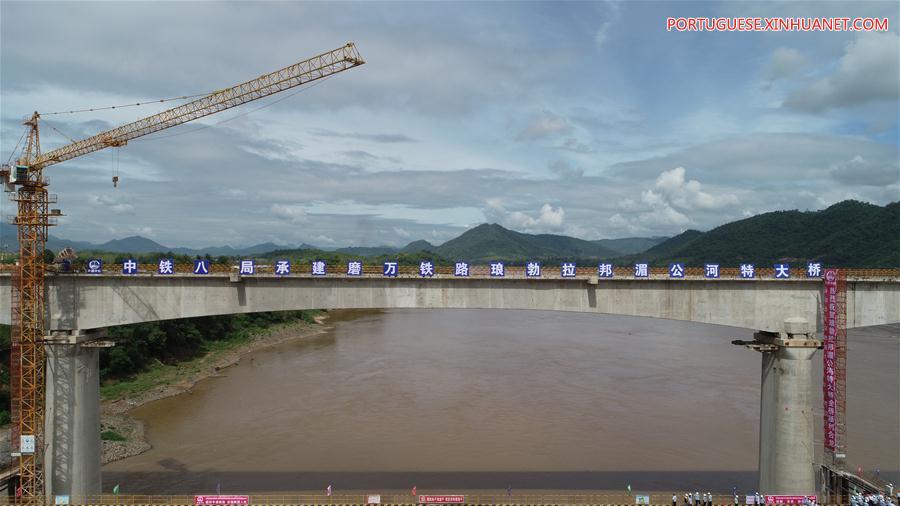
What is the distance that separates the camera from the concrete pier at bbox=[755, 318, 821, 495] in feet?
58.3

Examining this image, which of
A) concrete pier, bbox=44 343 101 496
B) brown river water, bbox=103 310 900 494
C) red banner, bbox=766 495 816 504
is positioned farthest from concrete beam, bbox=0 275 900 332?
brown river water, bbox=103 310 900 494

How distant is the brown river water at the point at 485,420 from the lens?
23.3 metres

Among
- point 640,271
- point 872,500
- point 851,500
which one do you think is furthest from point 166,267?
point 872,500

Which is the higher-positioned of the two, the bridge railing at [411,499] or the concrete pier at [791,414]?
the concrete pier at [791,414]

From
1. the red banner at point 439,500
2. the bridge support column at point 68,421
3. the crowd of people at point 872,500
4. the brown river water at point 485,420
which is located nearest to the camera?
the crowd of people at point 872,500

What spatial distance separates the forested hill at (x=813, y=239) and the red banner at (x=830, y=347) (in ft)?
233

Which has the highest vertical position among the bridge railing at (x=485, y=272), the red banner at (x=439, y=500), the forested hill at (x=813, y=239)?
the forested hill at (x=813, y=239)

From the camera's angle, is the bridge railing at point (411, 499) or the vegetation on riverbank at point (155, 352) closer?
the bridge railing at point (411, 499)

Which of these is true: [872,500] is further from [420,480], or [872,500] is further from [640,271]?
[420,480]

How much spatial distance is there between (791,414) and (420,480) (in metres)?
14.1

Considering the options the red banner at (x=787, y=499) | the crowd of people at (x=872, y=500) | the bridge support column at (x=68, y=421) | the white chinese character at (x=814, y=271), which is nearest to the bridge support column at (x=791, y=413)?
the red banner at (x=787, y=499)

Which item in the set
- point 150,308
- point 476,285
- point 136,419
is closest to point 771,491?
point 476,285

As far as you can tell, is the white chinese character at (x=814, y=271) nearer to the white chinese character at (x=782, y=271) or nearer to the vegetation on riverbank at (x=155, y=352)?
Answer: the white chinese character at (x=782, y=271)

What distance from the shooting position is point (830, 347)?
17938 mm
